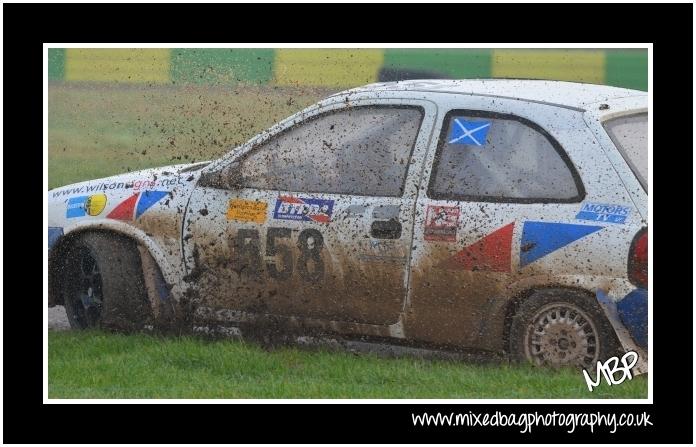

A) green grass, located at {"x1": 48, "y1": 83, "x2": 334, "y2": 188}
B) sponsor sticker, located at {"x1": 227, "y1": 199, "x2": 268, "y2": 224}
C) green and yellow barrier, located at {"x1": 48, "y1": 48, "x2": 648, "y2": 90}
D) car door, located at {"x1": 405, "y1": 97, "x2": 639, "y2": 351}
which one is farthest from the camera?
green grass, located at {"x1": 48, "y1": 83, "x2": 334, "y2": 188}

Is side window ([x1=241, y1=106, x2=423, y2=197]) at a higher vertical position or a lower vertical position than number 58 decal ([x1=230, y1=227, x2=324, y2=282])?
higher

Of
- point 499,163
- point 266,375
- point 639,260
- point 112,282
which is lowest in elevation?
point 266,375

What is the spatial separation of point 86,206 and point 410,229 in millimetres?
2090

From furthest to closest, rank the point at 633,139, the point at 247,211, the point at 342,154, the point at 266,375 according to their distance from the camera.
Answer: the point at 247,211 < the point at 342,154 < the point at 266,375 < the point at 633,139

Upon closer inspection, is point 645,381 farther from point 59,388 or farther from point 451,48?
point 59,388

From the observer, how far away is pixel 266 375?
6270mm

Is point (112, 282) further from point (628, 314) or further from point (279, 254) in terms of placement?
A: point (628, 314)

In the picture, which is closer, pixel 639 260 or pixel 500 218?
pixel 639 260

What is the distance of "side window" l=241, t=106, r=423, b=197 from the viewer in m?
6.25

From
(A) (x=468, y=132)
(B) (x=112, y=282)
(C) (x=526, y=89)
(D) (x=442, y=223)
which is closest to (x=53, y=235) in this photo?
(B) (x=112, y=282)

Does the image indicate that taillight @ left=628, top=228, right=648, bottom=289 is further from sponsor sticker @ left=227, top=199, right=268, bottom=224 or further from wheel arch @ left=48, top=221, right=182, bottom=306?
wheel arch @ left=48, top=221, right=182, bottom=306

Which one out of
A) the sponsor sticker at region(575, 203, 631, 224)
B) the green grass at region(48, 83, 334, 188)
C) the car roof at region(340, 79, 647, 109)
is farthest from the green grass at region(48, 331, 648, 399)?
the car roof at region(340, 79, 647, 109)

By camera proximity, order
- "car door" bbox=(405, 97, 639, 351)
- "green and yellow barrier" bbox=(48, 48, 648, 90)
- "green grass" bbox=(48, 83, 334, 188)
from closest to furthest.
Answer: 1. "car door" bbox=(405, 97, 639, 351)
2. "green and yellow barrier" bbox=(48, 48, 648, 90)
3. "green grass" bbox=(48, 83, 334, 188)

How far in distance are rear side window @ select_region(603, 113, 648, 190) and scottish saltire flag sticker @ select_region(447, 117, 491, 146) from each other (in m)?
0.63
